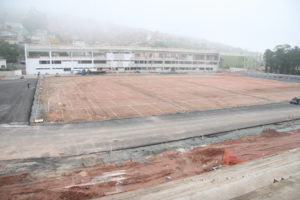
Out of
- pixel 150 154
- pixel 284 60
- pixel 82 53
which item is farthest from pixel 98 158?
pixel 284 60

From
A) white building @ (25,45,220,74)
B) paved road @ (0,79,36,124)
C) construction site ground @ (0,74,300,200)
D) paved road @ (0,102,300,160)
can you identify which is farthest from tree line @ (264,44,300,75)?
paved road @ (0,79,36,124)

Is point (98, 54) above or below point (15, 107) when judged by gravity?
above

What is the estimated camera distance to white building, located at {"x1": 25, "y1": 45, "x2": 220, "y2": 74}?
74.9m

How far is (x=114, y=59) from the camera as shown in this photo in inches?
3332

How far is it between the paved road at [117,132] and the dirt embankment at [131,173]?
2.81m

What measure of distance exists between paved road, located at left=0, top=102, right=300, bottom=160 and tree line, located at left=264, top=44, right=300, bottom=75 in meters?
66.8

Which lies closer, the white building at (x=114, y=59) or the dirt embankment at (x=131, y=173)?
the dirt embankment at (x=131, y=173)

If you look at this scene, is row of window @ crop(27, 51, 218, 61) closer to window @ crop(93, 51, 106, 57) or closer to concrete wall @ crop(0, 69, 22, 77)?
window @ crop(93, 51, 106, 57)

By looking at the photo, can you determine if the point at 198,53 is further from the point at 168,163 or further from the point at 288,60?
the point at 168,163

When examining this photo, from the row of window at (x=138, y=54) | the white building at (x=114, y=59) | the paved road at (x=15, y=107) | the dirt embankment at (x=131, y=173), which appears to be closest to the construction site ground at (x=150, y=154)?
the dirt embankment at (x=131, y=173)

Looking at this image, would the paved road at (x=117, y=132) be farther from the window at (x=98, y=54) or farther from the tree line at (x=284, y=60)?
the tree line at (x=284, y=60)

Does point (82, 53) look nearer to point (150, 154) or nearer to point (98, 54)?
point (98, 54)

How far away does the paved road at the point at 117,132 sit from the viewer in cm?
1633

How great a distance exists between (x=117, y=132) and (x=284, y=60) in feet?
282
